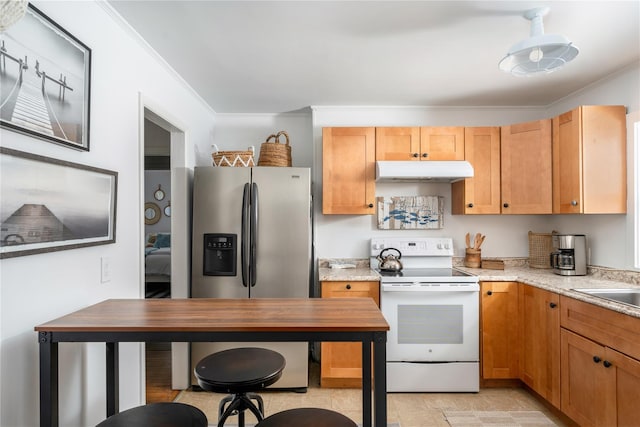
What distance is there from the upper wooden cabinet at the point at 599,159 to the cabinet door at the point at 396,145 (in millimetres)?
1183

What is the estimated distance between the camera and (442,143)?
124 inches

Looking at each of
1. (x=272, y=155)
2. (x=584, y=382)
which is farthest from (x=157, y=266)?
(x=584, y=382)

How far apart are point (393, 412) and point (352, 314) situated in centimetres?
150

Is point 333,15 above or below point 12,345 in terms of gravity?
above

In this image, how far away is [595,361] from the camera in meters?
1.99

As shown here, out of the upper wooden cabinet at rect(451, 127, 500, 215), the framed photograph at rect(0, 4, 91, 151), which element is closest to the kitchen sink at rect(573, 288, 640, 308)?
the upper wooden cabinet at rect(451, 127, 500, 215)

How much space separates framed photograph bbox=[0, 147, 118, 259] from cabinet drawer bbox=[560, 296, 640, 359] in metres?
2.70

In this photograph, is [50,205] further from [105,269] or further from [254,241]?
[254,241]

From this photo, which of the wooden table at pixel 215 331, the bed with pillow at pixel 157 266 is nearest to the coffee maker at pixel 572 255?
the wooden table at pixel 215 331

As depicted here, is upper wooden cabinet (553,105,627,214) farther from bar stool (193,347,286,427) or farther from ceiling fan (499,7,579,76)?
bar stool (193,347,286,427)

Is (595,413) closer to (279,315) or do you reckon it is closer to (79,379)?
(279,315)

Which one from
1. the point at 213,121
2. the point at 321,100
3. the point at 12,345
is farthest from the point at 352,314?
the point at 213,121

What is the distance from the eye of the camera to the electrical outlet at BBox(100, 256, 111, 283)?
1.75m

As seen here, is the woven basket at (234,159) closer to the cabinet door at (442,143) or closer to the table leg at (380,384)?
the cabinet door at (442,143)
